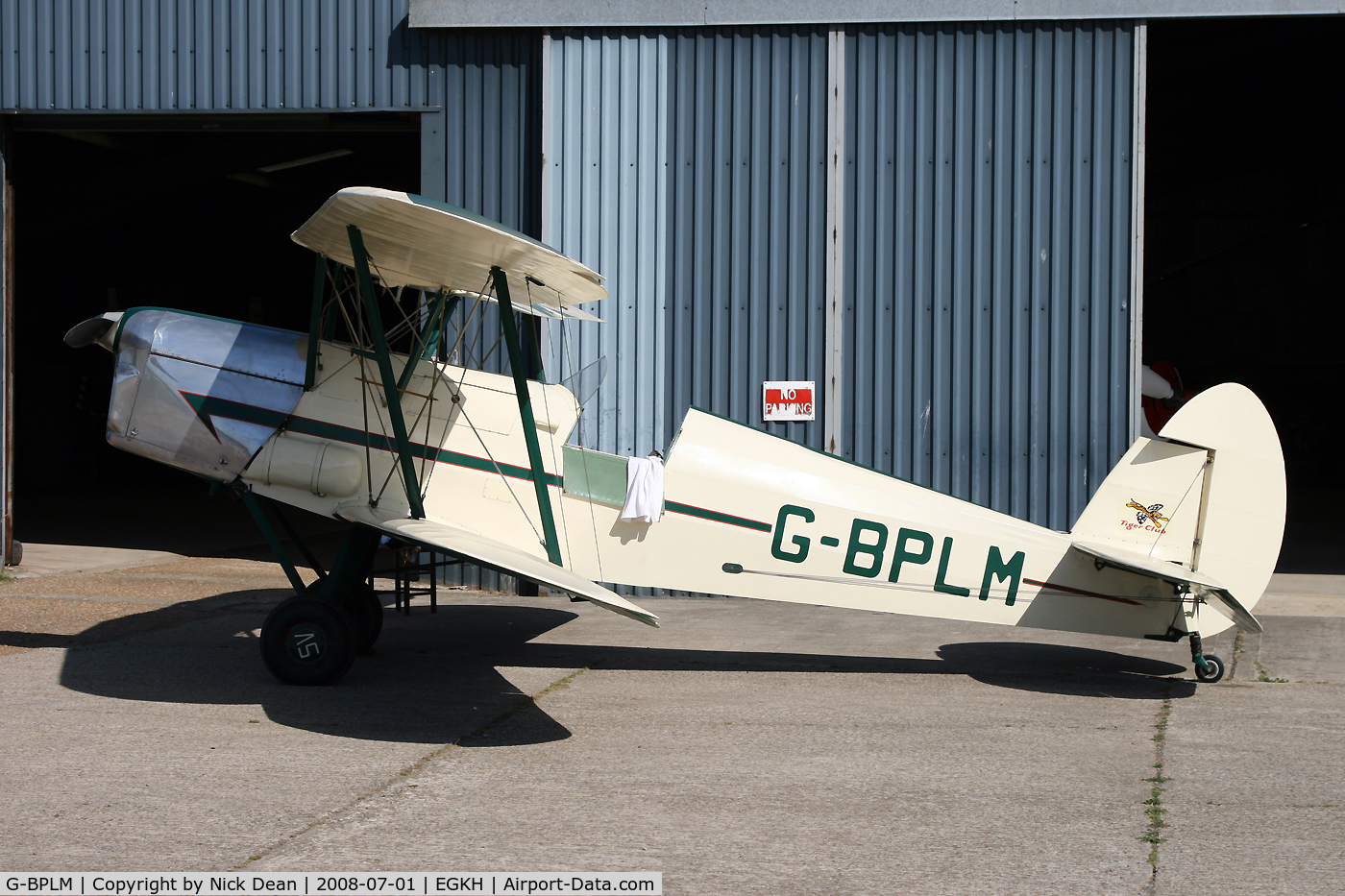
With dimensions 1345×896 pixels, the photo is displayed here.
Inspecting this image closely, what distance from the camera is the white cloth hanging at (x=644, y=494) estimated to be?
6.64 meters

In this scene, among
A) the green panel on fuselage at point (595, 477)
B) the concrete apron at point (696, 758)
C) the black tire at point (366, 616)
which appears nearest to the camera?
the concrete apron at point (696, 758)

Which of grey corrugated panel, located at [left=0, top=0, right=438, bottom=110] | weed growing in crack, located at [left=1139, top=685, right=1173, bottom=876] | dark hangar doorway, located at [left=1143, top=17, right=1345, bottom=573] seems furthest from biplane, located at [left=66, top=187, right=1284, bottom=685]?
dark hangar doorway, located at [left=1143, top=17, right=1345, bottom=573]

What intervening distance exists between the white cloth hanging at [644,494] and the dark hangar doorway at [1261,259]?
15778mm

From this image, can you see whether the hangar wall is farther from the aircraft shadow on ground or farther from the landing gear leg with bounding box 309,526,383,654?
the landing gear leg with bounding box 309,526,383,654

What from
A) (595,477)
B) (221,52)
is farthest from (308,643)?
(221,52)

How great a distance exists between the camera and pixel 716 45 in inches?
393

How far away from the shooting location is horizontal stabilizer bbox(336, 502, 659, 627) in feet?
17.3

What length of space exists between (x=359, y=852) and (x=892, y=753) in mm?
2599

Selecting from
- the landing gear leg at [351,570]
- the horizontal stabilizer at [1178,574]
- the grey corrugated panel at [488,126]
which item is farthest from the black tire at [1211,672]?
the grey corrugated panel at [488,126]

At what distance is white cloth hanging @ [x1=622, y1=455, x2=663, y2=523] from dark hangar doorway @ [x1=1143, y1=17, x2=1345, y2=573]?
15.8 m

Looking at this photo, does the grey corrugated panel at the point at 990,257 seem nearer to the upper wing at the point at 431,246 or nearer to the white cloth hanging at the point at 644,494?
the white cloth hanging at the point at 644,494

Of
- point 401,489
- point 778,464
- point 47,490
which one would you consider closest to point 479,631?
point 401,489
